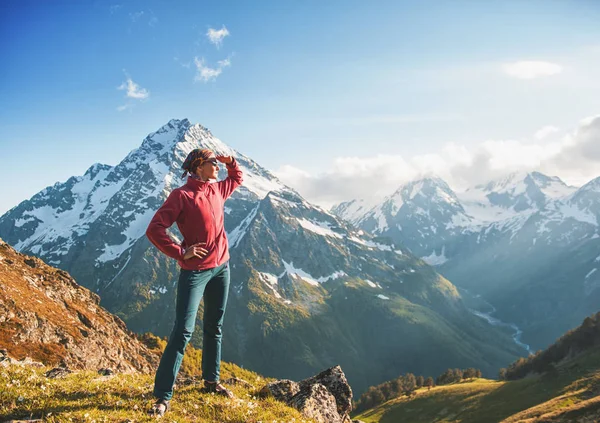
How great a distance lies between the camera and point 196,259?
9789mm

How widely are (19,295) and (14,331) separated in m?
12.0

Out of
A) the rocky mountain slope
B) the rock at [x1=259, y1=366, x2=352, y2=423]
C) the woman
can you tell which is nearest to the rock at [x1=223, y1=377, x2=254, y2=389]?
the rock at [x1=259, y1=366, x2=352, y2=423]

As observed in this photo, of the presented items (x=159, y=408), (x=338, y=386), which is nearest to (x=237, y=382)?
(x=338, y=386)

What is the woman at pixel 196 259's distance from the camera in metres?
9.31

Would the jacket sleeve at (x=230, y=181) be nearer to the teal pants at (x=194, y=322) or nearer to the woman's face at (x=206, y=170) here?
the woman's face at (x=206, y=170)

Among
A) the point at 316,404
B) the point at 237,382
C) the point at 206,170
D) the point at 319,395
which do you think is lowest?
the point at 316,404

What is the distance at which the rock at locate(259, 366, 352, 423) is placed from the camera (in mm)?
11718

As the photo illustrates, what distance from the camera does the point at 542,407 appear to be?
325 ft

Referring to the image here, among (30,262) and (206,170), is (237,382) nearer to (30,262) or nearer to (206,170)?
(206,170)

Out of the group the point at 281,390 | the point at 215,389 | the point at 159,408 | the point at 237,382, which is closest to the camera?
the point at 159,408

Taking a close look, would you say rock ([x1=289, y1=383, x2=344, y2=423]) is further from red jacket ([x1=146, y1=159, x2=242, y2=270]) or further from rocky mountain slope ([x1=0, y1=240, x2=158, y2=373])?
A: rocky mountain slope ([x1=0, y1=240, x2=158, y2=373])

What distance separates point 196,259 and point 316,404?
20.8ft

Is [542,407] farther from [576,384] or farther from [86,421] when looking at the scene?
[86,421]

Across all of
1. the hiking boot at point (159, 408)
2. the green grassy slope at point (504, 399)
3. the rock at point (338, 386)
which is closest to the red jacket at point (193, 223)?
the hiking boot at point (159, 408)
